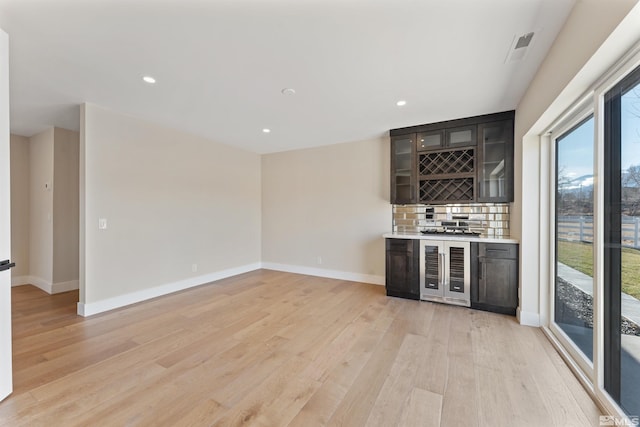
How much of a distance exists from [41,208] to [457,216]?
22.1ft

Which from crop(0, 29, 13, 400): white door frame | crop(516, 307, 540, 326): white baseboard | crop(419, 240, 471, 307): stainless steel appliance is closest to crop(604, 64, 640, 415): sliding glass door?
crop(516, 307, 540, 326): white baseboard

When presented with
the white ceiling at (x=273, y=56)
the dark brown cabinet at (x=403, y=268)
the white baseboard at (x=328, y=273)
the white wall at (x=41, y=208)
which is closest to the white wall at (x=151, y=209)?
the white ceiling at (x=273, y=56)

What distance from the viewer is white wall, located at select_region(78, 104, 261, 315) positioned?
319 centimetres

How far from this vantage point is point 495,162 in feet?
11.3

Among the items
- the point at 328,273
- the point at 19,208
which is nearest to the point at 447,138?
the point at 328,273

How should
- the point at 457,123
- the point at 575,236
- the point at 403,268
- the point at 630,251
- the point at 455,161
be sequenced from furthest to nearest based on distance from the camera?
the point at 403,268
the point at 455,161
the point at 457,123
the point at 575,236
the point at 630,251

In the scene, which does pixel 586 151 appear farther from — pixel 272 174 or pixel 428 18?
pixel 272 174

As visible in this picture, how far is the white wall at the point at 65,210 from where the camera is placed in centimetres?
402

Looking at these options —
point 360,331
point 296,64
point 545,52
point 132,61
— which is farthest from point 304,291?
point 545,52

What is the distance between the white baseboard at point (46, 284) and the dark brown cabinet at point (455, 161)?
5.46 meters

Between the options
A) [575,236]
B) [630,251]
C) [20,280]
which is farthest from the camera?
[20,280]

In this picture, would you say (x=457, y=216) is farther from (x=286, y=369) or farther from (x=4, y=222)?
(x=4, y=222)

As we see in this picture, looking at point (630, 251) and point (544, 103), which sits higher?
point (544, 103)

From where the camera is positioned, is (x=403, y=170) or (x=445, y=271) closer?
(x=445, y=271)
